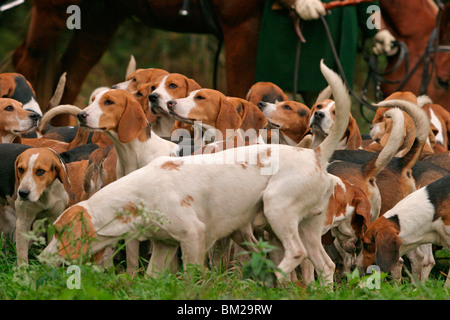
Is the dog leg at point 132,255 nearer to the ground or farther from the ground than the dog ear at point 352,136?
nearer to the ground

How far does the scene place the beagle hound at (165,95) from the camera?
5.96m

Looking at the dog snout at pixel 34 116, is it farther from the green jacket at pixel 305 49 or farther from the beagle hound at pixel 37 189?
the green jacket at pixel 305 49

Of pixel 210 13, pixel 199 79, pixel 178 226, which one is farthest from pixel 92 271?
pixel 199 79

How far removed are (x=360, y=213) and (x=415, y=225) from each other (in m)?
0.35

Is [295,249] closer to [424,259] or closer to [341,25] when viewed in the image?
[424,259]

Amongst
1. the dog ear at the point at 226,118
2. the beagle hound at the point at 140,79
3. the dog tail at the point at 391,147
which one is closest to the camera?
the dog tail at the point at 391,147

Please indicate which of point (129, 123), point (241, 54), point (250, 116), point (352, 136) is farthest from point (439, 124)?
point (129, 123)

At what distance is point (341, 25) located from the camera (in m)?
8.12

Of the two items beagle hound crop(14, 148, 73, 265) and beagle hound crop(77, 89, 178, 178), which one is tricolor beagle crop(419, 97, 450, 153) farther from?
beagle hound crop(14, 148, 73, 265)

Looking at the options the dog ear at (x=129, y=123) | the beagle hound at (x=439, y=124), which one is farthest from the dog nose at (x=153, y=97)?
the beagle hound at (x=439, y=124)

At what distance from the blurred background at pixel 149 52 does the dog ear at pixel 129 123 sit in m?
8.69

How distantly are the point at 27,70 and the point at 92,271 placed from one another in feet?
17.2

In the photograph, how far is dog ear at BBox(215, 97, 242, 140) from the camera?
5805mm

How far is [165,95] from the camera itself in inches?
239
